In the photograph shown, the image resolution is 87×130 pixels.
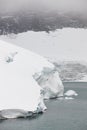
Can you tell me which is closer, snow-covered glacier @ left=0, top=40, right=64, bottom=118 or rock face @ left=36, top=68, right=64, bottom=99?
snow-covered glacier @ left=0, top=40, right=64, bottom=118

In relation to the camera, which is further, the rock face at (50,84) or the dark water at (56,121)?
the rock face at (50,84)

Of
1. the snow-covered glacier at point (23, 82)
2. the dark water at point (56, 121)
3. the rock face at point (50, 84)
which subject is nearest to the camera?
the dark water at point (56, 121)

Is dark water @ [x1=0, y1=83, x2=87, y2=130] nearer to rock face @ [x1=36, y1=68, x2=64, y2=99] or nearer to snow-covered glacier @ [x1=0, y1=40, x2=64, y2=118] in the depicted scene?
snow-covered glacier @ [x1=0, y1=40, x2=64, y2=118]

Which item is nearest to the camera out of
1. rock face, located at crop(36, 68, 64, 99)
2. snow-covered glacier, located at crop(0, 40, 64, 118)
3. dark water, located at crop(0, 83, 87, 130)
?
dark water, located at crop(0, 83, 87, 130)

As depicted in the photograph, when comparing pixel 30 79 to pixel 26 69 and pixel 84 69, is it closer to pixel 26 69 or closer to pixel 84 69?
pixel 26 69

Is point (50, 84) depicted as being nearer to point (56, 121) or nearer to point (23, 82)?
point (23, 82)

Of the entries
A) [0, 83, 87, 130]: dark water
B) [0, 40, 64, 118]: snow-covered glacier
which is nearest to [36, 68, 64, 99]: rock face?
[0, 40, 64, 118]: snow-covered glacier

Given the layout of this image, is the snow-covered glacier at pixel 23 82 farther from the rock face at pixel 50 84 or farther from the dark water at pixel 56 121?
the dark water at pixel 56 121

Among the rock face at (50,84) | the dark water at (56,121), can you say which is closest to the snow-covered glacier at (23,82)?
the rock face at (50,84)
